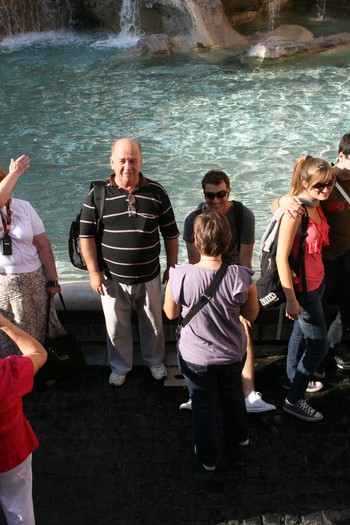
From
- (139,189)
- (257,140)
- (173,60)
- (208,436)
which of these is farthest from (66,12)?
(208,436)

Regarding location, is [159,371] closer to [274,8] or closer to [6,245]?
[6,245]

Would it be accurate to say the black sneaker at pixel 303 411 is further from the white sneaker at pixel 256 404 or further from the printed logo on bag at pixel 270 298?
the printed logo on bag at pixel 270 298

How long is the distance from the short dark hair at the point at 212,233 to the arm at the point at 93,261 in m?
1.08

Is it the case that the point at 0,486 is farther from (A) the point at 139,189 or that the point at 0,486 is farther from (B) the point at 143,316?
(A) the point at 139,189

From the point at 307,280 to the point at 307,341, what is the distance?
414mm

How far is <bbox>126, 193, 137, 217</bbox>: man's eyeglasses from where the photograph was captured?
3916 mm

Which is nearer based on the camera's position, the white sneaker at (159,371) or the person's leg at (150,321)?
the person's leg at (150,321)

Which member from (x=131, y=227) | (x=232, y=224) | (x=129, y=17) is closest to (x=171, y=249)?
(x=131, y=227)

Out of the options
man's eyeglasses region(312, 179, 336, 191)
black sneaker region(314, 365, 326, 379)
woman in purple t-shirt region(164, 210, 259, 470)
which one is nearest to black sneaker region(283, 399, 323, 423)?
black sneaker region(314, 365, 326, 379)

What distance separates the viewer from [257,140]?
870 cm

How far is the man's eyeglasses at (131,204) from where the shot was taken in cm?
392

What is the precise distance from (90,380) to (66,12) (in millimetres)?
13884

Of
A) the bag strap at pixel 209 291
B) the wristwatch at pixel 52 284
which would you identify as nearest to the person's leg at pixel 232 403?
the bag strap at pixel 209 291

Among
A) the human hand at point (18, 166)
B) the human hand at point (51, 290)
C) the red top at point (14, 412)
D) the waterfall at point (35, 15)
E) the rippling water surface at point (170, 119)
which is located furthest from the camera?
the waterfall at point (35, 15)
